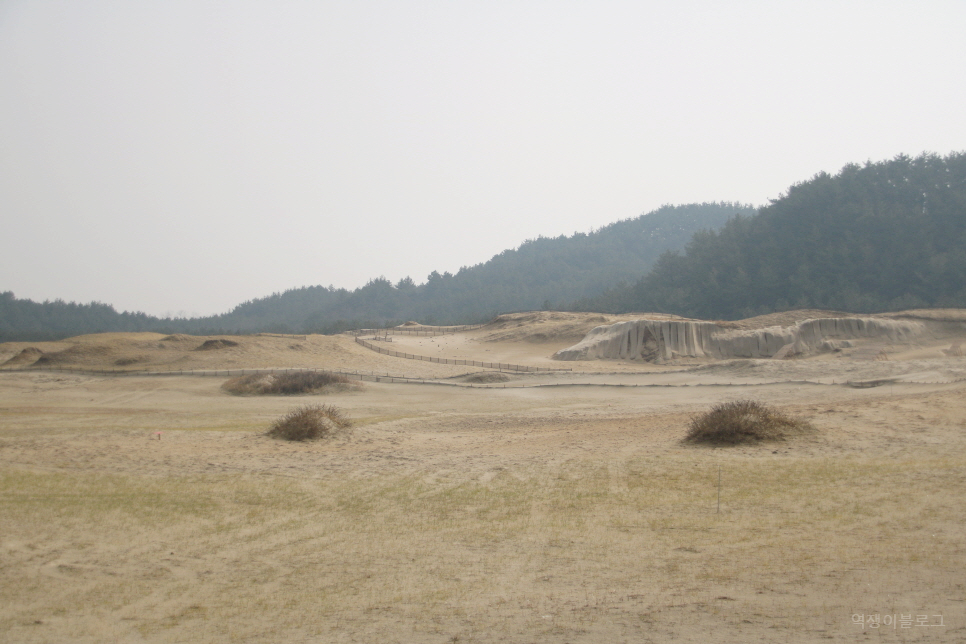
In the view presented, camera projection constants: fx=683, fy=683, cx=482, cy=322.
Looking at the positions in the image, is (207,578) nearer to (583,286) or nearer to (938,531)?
(938,531)

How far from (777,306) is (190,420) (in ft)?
184

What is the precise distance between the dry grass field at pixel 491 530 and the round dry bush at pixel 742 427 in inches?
13.1

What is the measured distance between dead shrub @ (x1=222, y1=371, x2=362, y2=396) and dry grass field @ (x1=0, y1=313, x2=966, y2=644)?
6.95 metres

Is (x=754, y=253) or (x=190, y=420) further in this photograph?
(x=754, y=253)

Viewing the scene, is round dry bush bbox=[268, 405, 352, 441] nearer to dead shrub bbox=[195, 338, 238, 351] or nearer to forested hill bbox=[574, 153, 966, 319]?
dead shrub bbox=[195, 338, 238, 351]

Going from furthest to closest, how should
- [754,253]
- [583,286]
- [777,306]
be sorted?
1. [583,286]
2. [754,253]
3. [777,306]

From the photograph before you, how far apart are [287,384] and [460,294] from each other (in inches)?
4253

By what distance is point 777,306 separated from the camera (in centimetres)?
6216

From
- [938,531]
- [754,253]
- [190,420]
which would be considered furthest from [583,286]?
[938,531]

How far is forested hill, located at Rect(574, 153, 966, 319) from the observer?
5788 centimetres

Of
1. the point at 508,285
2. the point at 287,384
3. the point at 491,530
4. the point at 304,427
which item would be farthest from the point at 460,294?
the point at 491,530

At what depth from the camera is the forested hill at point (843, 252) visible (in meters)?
57.9

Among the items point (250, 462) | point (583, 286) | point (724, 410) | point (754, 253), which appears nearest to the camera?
point (250, 462)

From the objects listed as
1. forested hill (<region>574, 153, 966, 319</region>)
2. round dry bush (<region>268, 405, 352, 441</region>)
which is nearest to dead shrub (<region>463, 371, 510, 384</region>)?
round dry bush (<region>268, 405, 352, 441</region>)
